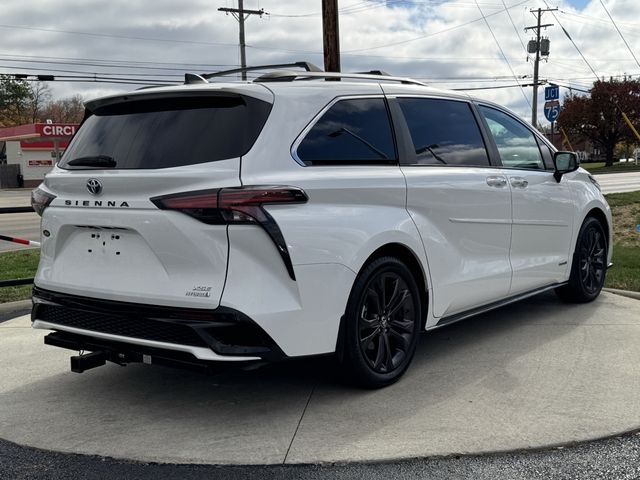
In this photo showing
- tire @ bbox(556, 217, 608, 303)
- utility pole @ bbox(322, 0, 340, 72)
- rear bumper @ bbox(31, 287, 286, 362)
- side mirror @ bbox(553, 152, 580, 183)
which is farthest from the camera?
utility pole @ bbox(322, 0, 340, 72)

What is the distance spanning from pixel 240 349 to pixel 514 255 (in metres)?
2.78

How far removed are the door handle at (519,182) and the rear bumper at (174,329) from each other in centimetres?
271

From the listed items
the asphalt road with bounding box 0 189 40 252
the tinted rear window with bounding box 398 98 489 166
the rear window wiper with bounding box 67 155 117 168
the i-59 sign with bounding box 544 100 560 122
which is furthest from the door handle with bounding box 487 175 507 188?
the i-59 sign with bounding box 544 100 560 122

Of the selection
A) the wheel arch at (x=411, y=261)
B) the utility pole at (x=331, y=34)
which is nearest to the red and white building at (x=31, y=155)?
the utility pole at (x=331, y=34)

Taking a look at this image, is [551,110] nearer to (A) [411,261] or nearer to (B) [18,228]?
(B) [18,228]

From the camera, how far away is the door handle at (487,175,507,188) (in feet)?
16.8

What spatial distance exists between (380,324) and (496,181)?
168 centimetres

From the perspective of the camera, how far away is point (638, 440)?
353 cm

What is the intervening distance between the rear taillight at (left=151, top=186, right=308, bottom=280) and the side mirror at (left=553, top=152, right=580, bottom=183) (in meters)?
3.40

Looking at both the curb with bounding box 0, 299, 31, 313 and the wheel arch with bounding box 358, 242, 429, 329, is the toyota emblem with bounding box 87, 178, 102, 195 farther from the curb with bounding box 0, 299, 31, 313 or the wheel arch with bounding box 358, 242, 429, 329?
the curb with bounding box 0, 299, 31, 313

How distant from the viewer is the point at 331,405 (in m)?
4.02

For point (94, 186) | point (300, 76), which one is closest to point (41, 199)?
point (94, 186)

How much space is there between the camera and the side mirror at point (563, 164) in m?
5.98

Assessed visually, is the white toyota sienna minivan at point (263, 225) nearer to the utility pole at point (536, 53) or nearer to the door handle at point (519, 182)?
the door handle at point (519, 182)
